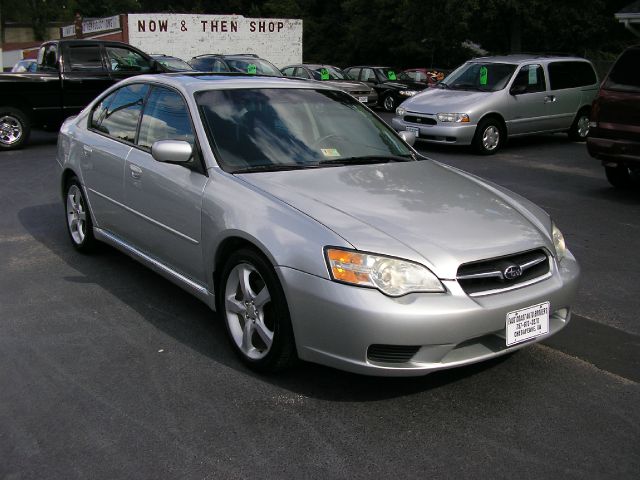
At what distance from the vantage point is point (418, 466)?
2.96 m

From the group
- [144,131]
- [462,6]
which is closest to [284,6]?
[462,6]

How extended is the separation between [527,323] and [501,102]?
9.72 metres

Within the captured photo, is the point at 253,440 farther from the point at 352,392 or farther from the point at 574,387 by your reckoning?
the point at 574,387

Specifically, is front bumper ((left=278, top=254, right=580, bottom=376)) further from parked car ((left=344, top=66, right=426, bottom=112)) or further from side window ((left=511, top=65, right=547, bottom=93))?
parked car ((left=344, top=66, right=426, bottom=112))

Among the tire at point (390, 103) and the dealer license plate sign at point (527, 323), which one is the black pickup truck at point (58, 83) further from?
the dealer license plate sign at point (527, 323)

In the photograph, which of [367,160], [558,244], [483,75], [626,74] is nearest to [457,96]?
[483,75]

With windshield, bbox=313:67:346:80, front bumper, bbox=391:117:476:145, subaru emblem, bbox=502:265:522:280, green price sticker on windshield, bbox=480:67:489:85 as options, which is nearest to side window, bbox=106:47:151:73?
front bumper, bbox=391:117:476:145

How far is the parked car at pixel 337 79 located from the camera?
19.8 meters

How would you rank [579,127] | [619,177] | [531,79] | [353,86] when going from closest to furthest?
[619,177]
[531,79]
[579,127]
[353,86]

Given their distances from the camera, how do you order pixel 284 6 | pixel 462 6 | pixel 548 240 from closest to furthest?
pixel 548 240 → pixel 462 6 → pixel 284 6

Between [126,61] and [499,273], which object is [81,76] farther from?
[499,273]

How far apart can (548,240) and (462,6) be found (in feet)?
68.3

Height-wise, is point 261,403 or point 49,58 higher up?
point 49,58

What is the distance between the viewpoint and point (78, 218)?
20.0ft
